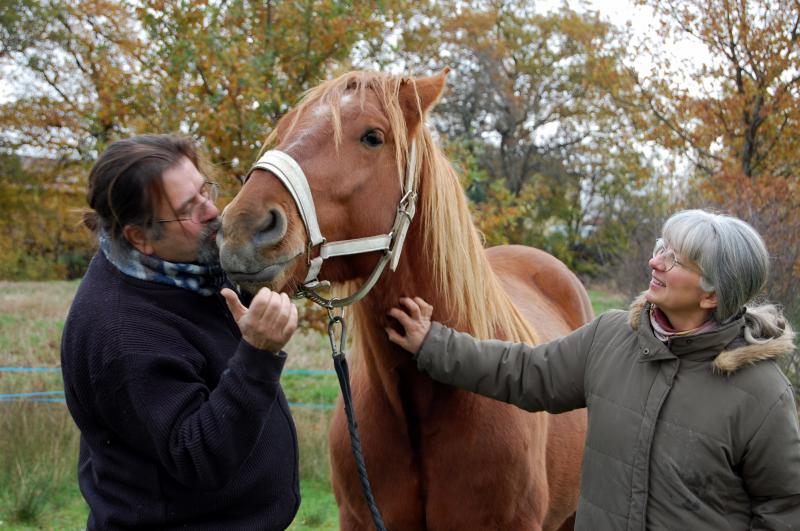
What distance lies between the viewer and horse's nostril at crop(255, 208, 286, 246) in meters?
1.71

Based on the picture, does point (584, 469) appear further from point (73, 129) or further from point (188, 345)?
point (73, 129)

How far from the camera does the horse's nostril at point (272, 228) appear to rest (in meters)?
1.71

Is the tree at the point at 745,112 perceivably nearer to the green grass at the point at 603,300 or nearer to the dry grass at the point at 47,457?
the dry grass at the point at 47,457

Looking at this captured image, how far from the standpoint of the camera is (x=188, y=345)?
1678 millimetres

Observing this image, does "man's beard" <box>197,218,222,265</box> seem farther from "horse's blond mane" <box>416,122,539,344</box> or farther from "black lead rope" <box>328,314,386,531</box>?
"horse's blond mane" <box>416,122,539,344</box>

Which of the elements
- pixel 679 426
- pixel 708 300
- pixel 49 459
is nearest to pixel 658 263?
pixel 708 300

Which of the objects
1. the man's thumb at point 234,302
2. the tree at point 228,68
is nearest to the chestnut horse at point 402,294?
the man's thumb at point 234,302

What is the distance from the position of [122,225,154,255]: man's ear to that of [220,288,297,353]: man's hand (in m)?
0.37

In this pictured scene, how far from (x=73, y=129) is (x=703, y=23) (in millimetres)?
14187

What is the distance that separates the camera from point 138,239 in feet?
5.79

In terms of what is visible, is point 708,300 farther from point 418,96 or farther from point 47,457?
point 47,457

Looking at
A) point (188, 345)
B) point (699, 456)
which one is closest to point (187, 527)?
point (188, 345)

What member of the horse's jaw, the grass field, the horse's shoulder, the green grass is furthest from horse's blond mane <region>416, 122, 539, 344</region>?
the green grass

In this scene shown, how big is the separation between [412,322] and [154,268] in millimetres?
772
